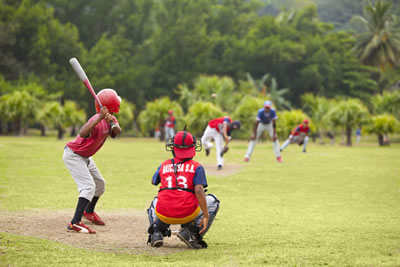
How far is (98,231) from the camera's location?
708 centimetres

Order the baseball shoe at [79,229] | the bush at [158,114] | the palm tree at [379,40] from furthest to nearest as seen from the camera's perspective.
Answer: the palm tree at [379,40]
the bush at [158,114]
the baseball shoe at [79,229]

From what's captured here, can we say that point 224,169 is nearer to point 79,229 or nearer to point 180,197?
point 79,229

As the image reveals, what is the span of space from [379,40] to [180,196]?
202ft

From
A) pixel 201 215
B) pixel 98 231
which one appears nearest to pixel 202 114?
pixel 98 231

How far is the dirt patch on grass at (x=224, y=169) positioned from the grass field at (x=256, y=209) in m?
0.28

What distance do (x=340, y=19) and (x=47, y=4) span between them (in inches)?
2425

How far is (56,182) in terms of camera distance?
1249 centimetres

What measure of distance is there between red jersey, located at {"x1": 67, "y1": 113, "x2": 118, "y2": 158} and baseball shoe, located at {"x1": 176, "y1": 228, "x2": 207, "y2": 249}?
188cm

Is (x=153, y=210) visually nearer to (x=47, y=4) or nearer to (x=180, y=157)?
(x=180, y=157)

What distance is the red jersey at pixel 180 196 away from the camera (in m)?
Answer: 6.04

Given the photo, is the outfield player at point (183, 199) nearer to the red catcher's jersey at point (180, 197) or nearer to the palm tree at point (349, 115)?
the red catcher's jersey at point (180, 197)

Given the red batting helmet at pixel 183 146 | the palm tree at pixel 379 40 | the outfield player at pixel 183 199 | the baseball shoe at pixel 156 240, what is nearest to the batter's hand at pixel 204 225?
the outfield player at pixel 183 199

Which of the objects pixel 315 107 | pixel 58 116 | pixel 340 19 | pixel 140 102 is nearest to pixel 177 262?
pixel 58 116

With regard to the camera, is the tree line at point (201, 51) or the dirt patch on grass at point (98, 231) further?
the tree line at point (201, 51)
